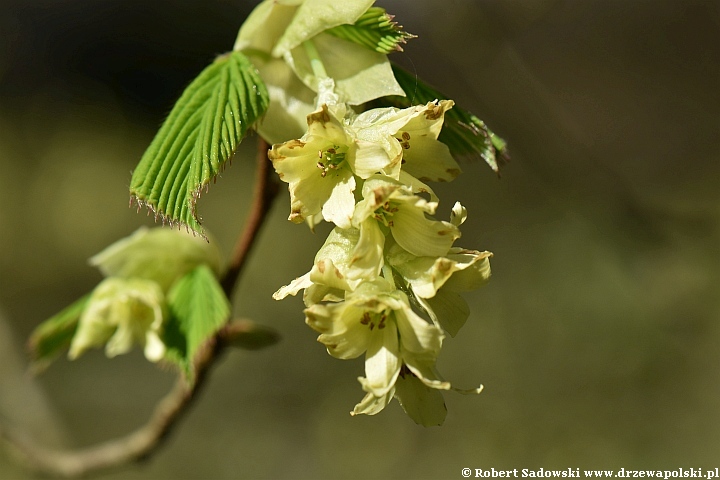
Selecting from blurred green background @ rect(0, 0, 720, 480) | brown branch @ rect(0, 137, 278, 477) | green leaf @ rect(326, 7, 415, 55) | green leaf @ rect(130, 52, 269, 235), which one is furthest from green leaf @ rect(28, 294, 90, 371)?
blurred green background @ rect(0, 0, 720, 480)

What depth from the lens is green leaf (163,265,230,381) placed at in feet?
3.57

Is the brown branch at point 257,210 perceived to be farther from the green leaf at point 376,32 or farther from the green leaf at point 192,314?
the green leaf at point 376,32

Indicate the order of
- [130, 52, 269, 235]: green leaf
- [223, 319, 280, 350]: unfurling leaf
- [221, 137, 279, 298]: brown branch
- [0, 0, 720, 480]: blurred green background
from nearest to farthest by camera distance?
[130, 52, 269, 235]: green leaf, [221, 137, 279, 298]: brown branch, [223, 319, 280, 350]: unfurling leaf, [0, 0, 720, 480]: blurred green background

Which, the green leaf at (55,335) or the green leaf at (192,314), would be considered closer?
the green leaf at (192,314)

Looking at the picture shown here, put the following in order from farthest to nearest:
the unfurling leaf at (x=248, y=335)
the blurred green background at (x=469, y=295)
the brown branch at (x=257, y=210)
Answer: the blurred green background at (x=469, y=295)
the unfurling leaf at (x=248, y=335)
the brown branch at (x=257, y=210)

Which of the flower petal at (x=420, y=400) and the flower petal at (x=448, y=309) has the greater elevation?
the flower petal at (x=448, y=309)

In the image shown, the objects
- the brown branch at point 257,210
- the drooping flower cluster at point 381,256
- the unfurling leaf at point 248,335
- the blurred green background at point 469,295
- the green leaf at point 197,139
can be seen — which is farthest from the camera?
the blurred green background at point 469,295

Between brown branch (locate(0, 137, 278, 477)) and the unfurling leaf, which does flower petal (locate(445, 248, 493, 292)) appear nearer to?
brown branch (locate(0, 137, 278, 477))

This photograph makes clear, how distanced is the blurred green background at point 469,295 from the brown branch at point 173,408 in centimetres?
87

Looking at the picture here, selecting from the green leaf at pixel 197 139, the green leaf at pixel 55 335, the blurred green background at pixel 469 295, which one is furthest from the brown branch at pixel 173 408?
the blurred green background at pixel 469 295

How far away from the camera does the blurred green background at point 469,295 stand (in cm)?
334

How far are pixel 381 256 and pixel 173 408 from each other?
1.04 metres

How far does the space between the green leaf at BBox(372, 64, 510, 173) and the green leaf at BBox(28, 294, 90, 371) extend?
2.98 ft

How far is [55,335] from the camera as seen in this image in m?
1.36
